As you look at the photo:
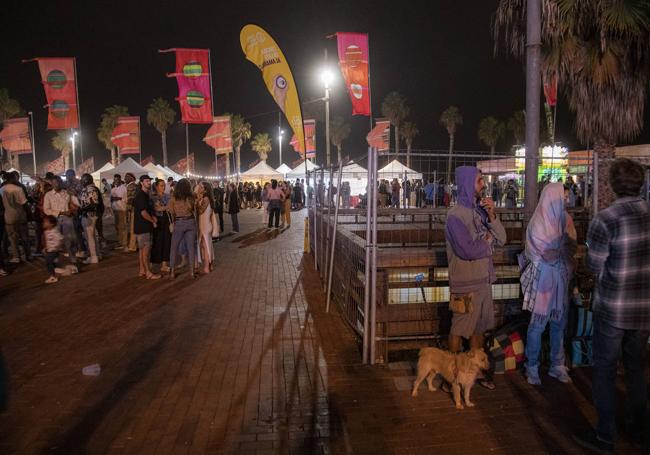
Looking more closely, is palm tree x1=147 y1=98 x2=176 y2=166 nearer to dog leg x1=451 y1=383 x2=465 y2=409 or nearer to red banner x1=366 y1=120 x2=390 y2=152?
red banner x1=366 y1=120 x2=390 y2=152

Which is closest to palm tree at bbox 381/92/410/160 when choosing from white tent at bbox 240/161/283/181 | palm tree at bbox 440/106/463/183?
palm tree at bbox 440/106/463/183

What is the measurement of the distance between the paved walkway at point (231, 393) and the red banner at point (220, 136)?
22.7 meters

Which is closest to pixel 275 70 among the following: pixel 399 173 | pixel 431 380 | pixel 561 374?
pixel 399 173

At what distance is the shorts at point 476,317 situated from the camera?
4164 millimetres

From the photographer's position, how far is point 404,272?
18.1 ft

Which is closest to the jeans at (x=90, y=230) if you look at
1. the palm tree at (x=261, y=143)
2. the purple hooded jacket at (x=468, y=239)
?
the purple hooded jacket at (x=468, y=239)

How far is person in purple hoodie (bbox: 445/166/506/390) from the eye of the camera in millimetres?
3970

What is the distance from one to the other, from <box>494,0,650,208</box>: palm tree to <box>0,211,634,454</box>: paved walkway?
6.42 m

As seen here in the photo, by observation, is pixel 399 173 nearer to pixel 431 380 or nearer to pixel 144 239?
pixel 144 239

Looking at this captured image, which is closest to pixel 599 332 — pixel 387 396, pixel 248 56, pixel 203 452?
pixel 387 396

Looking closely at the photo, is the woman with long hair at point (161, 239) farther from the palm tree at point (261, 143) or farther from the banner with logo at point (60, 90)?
the palm tree at point (261, 143)

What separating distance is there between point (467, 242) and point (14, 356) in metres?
4.88

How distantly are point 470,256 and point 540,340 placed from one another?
1.21 meters

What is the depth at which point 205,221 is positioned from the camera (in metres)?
9.76
